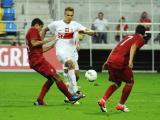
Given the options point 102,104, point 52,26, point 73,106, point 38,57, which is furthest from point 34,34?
point 102,104

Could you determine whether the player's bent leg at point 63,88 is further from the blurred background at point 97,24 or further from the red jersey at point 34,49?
the blurred background at point 97,24

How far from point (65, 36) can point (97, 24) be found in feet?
47.4

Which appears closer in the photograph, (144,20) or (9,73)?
(9,73)

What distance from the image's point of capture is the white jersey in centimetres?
1633

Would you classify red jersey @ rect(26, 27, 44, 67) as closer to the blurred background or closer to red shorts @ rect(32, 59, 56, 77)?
red shorts @ rect(32, 59, 56, 77)

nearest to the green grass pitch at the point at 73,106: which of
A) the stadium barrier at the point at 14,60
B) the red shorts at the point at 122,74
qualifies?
the red shorts at the point at 122,74

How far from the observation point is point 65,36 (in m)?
16.5

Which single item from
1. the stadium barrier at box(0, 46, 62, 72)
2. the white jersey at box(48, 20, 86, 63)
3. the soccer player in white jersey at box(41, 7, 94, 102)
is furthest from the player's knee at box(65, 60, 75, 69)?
the stadium barrier at box(0, 46, 62, 72)

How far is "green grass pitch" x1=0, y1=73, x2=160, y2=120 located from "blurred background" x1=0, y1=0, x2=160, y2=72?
18.0 ft

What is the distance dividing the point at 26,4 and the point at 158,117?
21388 millimetres

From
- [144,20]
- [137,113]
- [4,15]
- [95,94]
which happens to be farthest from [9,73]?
[137,113]

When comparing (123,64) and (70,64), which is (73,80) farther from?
(123,64)

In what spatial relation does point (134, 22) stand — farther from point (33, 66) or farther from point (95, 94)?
point (33, 66)

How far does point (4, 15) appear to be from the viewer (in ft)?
108
